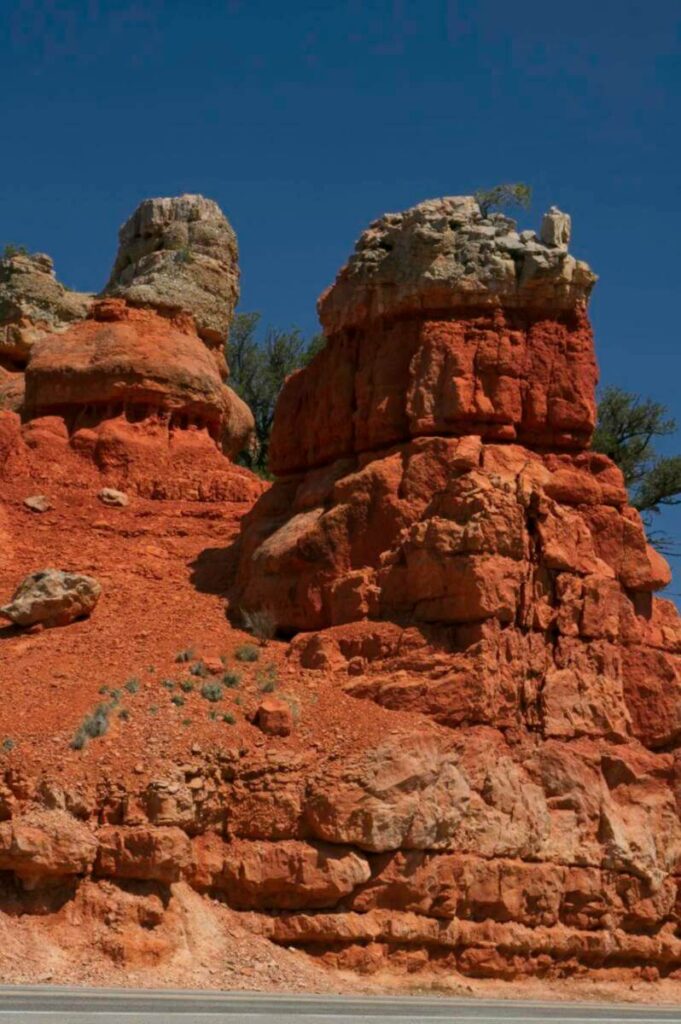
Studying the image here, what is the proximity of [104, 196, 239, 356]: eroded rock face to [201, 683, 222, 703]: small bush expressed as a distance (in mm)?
13464

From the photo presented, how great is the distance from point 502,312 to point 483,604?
5326mm

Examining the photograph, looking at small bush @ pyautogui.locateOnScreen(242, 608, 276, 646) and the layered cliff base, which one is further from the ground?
small bush @ pyautogui.locateOnScreen(242, 608, 276, 646)

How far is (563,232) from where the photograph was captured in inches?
1146

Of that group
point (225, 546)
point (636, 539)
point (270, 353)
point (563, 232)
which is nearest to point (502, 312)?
point (563, 232)

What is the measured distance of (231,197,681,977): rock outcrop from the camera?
23.9 metres

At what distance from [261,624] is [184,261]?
13466 mm

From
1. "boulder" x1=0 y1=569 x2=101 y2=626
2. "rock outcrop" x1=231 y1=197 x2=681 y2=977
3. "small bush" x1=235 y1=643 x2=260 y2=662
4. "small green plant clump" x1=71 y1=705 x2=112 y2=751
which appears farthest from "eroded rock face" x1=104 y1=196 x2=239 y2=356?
"small green plant clump" x1=71 y1=705 x2=112 y2=751

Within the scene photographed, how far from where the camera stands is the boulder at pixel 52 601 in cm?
2803

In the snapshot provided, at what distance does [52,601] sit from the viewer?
28016 millimetres

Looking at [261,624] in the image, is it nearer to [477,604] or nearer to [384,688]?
[384,688]

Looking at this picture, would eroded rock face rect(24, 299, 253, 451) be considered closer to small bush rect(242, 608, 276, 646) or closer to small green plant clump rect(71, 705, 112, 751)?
small bush rect(242, 608, 276, 646)

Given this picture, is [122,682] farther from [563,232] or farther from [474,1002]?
[563,232]

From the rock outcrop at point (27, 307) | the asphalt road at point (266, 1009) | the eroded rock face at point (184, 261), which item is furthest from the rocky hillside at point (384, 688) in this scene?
the rock outcrop at point (27, 307)

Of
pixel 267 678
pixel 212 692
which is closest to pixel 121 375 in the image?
pixel 267 678
